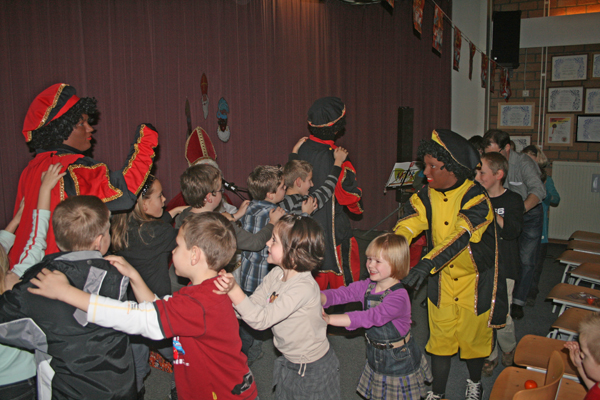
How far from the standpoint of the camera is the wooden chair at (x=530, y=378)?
162cm

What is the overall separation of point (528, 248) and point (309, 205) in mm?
2335

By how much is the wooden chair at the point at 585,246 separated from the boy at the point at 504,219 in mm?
1726

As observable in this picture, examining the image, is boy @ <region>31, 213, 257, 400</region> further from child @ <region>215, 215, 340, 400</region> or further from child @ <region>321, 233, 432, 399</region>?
child @ <region>321, 233, 432, 399</region>

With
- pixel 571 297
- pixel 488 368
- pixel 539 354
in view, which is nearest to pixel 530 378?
pixel 539 354

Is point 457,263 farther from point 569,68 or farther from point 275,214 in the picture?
point 569,68

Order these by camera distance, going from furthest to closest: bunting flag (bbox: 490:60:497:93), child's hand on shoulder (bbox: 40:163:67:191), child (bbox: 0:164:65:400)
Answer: bunting flag (bbox: 490:60:497:93)
child's hand on shoulder (bbox: 40:163:67:191)
child (bbox: 0:164:65:400)

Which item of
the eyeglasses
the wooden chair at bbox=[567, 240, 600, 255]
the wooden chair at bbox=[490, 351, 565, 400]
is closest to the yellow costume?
the wooden chair at bbox=[490, 351, 565, 400]

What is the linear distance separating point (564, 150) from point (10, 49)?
780 cm

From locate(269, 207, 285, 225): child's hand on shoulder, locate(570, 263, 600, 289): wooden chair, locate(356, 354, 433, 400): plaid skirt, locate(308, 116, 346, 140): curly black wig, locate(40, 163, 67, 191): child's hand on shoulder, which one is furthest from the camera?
locate(570, 263, 600, 289): wooden chair

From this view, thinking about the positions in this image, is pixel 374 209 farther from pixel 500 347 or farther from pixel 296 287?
pixel 296 287

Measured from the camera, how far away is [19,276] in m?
1.80

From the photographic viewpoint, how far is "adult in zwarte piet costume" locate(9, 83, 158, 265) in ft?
6.48

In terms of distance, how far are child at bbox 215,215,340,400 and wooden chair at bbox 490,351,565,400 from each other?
75 centimetres

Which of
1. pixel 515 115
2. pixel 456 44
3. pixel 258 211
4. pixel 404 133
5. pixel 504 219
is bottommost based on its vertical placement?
pixel 504 219
